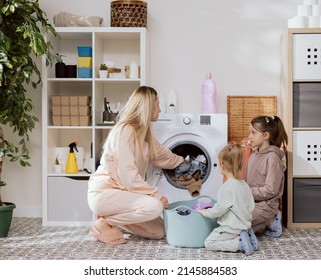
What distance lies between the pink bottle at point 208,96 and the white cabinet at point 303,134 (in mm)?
559

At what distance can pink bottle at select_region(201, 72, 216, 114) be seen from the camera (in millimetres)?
5031

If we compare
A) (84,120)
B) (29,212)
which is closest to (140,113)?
(84,120)

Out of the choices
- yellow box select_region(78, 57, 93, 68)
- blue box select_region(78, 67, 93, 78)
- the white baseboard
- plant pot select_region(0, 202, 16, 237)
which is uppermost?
yellow box select_region(78, 57, 93, 68)

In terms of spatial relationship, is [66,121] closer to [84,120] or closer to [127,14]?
[84,120]

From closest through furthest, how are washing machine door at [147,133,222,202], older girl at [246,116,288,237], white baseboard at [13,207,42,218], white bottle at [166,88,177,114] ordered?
older girl at [246,116,288,237] → washing machine door at [147,133,222,202] → white bottle at [166,88,177,114] → white baseboard at [13,207,42,218]

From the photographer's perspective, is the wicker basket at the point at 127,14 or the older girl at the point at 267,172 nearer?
the older girl at the point at 267,172

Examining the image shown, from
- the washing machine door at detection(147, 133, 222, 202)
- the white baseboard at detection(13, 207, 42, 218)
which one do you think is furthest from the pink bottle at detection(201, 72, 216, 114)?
the white baseboard at detection(13, 207, 42, 218)

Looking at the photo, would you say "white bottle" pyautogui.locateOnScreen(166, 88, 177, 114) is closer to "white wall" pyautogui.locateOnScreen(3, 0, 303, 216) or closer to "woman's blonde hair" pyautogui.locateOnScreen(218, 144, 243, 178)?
"white wall" pyautogui.locateOnScreen(3, 0, 303, 216)

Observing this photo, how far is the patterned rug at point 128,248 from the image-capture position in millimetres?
3863

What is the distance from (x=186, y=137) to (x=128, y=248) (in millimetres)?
1057

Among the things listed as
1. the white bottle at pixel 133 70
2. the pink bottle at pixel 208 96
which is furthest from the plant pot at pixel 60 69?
the pink bottle at pixel 208 96

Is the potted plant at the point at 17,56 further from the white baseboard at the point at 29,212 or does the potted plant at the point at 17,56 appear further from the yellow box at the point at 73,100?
the white baseboard at the point at 29,212

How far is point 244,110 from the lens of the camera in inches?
204
